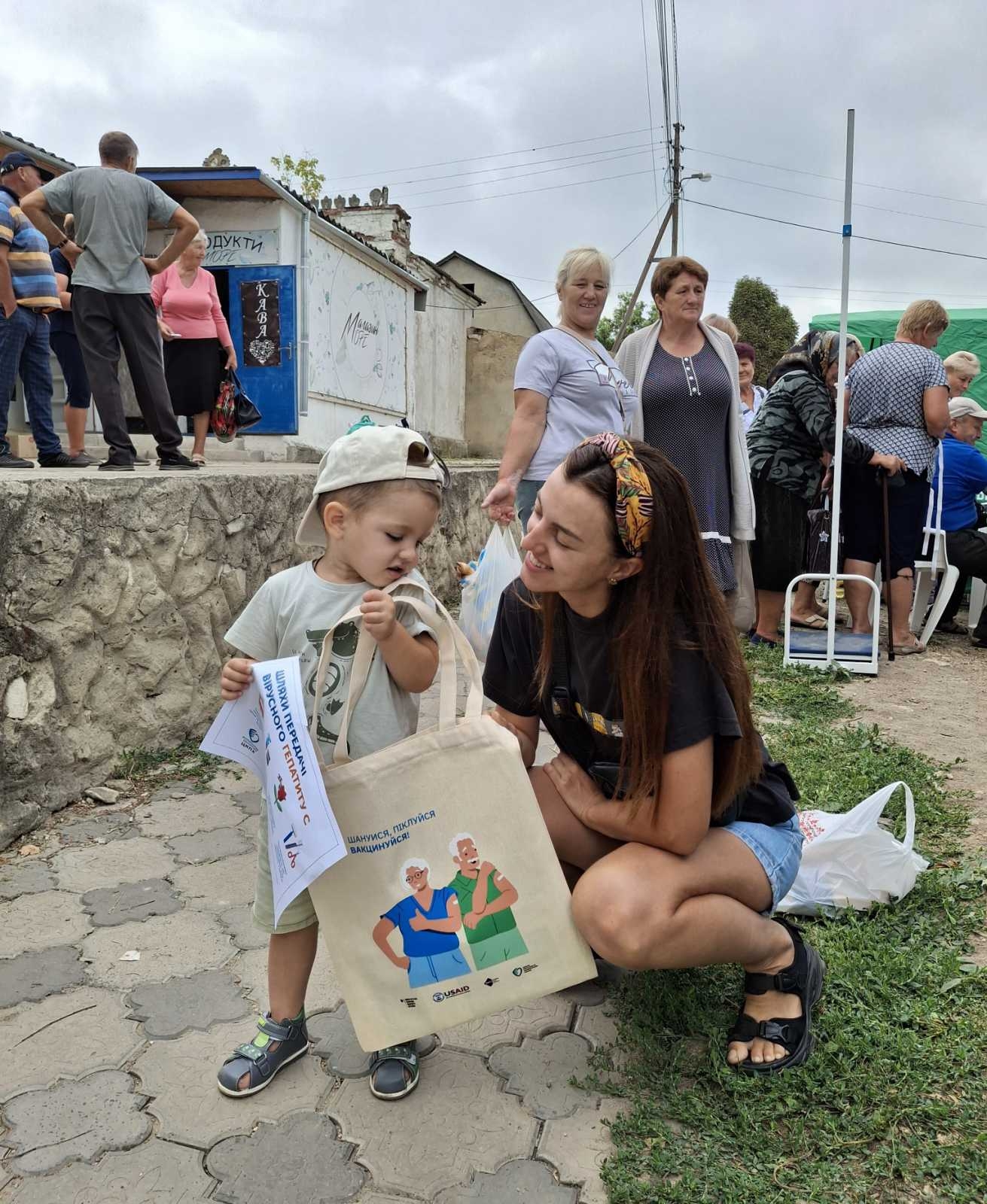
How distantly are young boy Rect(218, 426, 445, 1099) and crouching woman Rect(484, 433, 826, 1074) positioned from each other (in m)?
0.25

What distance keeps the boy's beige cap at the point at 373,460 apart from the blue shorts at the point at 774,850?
944 millimetres

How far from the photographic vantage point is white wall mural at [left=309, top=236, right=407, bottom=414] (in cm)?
1070

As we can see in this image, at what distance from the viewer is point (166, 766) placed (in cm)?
364

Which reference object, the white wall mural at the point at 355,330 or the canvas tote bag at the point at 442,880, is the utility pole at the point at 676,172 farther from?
the canvas tote bag at the point at 442,880

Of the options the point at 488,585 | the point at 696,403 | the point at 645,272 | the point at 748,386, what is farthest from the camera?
the point at 645,272

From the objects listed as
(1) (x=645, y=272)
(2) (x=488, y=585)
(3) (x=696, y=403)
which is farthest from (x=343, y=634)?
(1) (x=645, y=272)

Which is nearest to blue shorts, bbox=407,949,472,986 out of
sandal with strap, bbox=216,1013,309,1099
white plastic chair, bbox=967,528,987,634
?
sandal with strap, bbox=216,1013,309,1099

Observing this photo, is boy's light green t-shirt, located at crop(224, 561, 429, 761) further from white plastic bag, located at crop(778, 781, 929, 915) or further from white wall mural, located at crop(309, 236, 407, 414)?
white wall mural, located at crop(309, 236, 407, 414)

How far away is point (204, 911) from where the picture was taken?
103 inches

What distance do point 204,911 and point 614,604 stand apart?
1.51 metres

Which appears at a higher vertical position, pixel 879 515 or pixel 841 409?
pixel 841 409

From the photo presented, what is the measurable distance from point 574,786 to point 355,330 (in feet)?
34.8

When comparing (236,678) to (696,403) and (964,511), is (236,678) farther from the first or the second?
(964,511)

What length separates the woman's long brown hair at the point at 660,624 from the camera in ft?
5.70
